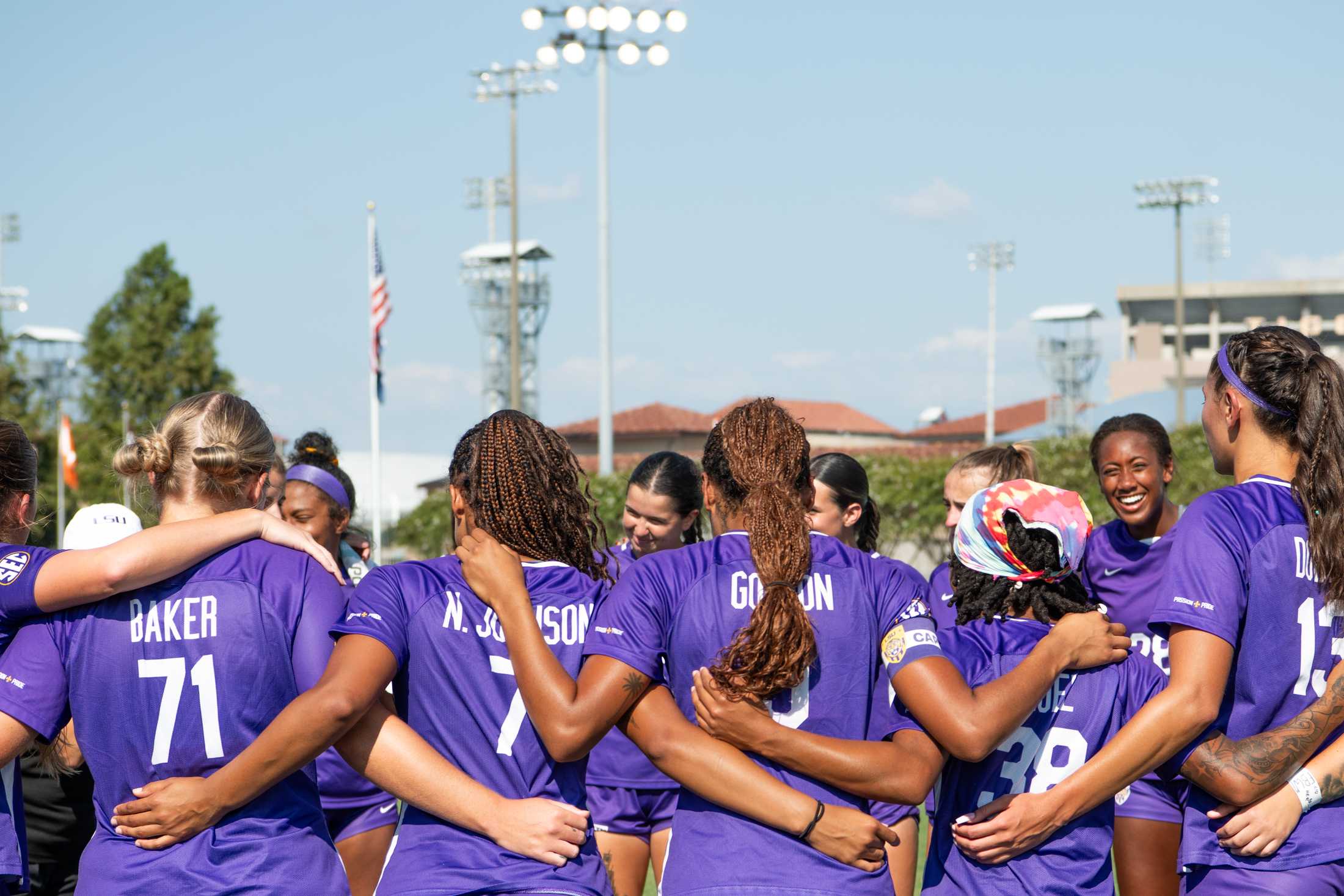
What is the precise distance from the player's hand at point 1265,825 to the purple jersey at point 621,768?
6.58 ft

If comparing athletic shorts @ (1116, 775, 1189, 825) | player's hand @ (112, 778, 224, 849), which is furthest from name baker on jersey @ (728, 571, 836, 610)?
athletic shorts @ (1116, 775, 1189, 825)

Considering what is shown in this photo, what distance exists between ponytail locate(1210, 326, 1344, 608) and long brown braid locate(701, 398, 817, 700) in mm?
1183

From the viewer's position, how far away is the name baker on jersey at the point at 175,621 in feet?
9.42

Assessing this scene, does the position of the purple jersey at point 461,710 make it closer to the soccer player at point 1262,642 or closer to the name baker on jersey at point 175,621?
the name baker on jersey at point 175,621

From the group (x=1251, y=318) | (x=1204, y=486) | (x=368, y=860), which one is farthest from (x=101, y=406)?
(x=1251, y=318)

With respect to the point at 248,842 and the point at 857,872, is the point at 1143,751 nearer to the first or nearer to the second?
the point at 857,872

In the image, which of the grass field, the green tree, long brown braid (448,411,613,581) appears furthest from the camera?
the green tree

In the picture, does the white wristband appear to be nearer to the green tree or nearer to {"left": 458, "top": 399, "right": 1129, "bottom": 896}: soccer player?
{"left": 458, "top": 399, "right": 1129, "bottom": 896}: soccer player

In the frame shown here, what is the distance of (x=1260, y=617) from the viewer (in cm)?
310

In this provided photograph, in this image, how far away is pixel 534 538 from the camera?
3158 millimetres

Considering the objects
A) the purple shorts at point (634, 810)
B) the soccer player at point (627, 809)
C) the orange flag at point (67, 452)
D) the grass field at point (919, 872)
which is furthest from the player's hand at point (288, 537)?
the orange flag at point (67, 452)

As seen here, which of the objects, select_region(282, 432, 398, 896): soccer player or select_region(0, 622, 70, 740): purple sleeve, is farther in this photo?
select_region(282, 432, 398, 896): soccer player

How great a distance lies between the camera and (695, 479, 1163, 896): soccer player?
9.75 ft

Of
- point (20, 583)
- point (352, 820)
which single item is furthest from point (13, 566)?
point (352, 820)
